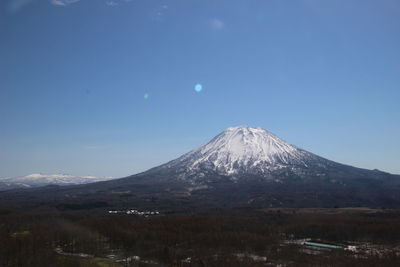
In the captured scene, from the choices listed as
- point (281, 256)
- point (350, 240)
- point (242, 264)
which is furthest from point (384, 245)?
point (242, 264)

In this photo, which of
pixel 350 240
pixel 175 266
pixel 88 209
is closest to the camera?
pixel 175 266

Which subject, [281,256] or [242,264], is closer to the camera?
[242,264]

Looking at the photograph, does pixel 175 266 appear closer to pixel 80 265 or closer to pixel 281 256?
pixel 80 265

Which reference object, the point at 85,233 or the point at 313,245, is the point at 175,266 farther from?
the point at 313,245

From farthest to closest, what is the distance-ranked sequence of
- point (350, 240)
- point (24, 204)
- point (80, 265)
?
1. point (24, 204)
2. point (350, 240)
3. point (80, 265)

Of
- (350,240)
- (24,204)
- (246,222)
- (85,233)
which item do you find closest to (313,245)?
(350,240)

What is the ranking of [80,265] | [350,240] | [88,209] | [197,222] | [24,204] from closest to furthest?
[80,265], [350,240], [197,222], [88,209], [24,204]

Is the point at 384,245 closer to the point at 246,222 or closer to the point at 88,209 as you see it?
the point at 246,222

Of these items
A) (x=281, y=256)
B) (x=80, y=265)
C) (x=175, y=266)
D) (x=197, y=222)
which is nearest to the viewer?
(x=80, y=265)

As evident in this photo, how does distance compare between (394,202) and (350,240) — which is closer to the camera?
(350,240)
